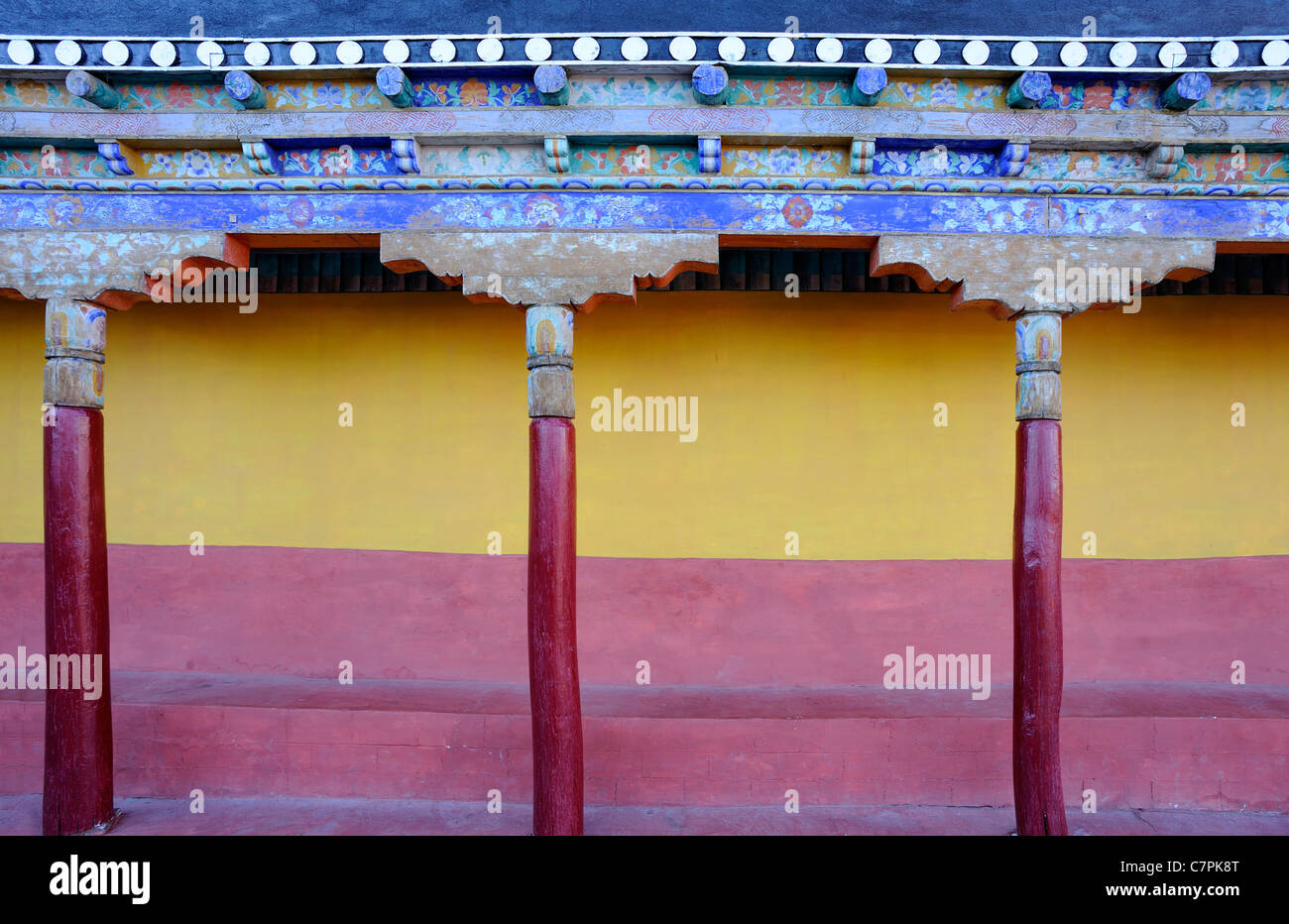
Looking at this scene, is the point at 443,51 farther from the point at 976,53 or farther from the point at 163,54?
the point at 976,53

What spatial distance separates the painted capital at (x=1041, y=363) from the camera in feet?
13.0

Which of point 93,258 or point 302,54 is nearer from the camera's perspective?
point 302,54

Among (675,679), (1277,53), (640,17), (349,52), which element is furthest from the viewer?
(675,679)

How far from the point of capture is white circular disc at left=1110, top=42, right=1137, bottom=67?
12.6 ft

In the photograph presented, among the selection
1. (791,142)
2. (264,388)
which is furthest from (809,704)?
(264,388)

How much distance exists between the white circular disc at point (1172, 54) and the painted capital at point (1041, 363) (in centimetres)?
133

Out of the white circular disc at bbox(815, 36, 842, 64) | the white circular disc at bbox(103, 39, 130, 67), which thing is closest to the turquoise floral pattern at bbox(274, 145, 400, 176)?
the white circular disc at bbox(103, 39, 130, 67)

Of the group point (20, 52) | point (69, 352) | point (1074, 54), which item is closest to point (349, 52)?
point (20, 52)

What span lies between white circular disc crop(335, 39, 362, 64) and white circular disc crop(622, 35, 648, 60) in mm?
1344

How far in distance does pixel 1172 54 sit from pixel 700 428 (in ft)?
10.8

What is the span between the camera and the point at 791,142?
4055 millimetres

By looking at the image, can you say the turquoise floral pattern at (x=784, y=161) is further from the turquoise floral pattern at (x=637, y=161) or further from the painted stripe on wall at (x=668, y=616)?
the painted stripe on wall at (x=668, y=616)

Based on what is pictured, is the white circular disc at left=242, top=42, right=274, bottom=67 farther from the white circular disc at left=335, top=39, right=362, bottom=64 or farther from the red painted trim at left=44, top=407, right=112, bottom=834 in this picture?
the red painted trim at left=44, top=407, right=112, bottom=834

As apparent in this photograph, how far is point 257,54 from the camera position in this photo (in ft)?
12.8
